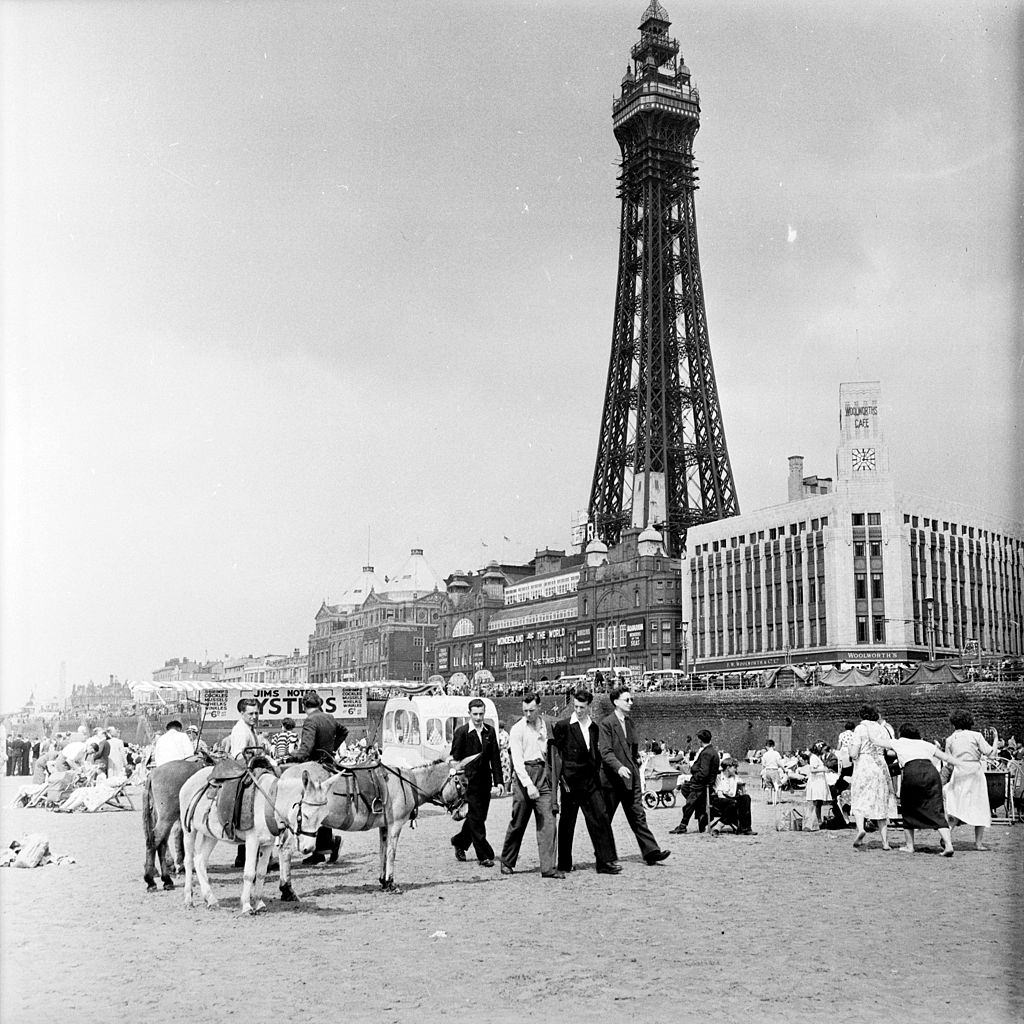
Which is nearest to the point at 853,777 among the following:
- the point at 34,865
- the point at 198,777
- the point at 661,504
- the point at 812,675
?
the point at 198,777

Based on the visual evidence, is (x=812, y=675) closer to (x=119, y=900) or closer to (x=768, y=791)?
(x=768, y=791)

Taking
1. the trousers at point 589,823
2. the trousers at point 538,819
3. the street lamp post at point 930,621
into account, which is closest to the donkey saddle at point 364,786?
the trousers at point 538,819

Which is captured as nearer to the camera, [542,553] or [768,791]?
[768,791]

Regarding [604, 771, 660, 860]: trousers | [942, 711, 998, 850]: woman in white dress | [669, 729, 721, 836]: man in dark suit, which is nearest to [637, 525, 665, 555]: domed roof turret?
[669, 729, 721, 836]: man in dark suit

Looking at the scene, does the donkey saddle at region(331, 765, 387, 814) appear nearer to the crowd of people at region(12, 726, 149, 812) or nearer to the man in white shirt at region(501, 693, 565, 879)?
the man in white shirt at region(501, 693, 565, 879)

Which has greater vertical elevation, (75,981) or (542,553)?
(542,553)

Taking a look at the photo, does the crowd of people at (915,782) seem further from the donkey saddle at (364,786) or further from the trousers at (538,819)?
the donkey saddle at (364,786)
